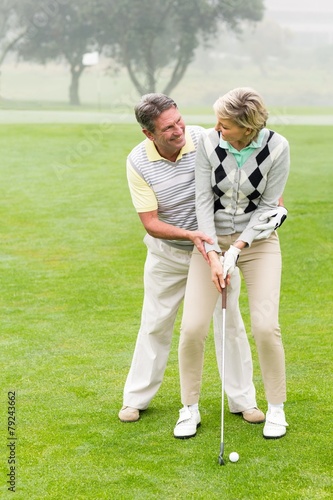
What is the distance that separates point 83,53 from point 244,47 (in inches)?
275

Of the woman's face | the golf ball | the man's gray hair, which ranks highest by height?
the man's gray hair

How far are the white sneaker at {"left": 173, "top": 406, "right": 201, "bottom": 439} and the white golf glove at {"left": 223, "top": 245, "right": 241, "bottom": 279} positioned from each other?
28.3 inches

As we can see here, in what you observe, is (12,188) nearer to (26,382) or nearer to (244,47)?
(26,382)

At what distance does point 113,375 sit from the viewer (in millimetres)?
5469

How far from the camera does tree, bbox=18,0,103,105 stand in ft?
122

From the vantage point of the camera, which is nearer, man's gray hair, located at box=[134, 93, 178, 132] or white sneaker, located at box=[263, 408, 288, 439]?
man's gray hair, located at box=[134, 93, 178, 132]

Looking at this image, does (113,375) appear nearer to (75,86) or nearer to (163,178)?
(163,178)

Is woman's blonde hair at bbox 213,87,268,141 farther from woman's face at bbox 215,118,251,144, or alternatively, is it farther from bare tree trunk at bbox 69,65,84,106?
bare tree trunk at bbox 69,65,84,106

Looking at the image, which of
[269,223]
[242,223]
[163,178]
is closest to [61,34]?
[163,178]

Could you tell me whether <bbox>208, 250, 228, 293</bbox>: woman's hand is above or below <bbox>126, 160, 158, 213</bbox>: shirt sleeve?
below

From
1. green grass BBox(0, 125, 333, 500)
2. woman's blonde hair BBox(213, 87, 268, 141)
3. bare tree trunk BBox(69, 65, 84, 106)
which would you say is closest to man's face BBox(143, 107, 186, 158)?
woman's blonde hair BBox(213, 87, 268, 141)

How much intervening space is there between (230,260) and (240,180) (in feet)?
1.14

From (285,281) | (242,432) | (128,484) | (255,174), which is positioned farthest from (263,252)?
(285,281)

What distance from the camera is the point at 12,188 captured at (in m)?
14.0
